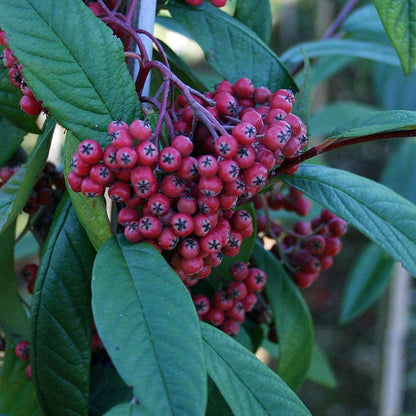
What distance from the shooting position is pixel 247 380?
24.0 inches

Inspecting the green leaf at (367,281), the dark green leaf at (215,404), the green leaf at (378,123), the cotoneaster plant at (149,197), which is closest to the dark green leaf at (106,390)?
the cotoneaster plant at (149,197)

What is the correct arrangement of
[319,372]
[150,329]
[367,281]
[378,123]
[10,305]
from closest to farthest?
[150,329] → [378,123] → [10,305] → [319,372] → [367,281]

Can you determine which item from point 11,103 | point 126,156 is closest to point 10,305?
point 11,103

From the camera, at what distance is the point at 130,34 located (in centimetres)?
67

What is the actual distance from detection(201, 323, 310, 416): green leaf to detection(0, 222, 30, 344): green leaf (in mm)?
383

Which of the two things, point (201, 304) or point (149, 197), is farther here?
point (201, 304)

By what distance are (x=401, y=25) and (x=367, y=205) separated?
23 centimetres

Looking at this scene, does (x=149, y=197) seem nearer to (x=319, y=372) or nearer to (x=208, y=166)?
(x=208, y=166)

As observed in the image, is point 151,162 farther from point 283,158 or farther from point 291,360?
point 291,360

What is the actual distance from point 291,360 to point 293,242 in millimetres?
221

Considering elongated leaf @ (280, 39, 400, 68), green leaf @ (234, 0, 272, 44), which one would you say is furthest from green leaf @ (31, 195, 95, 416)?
elongated leaf @ (280, 39, 400, 68)

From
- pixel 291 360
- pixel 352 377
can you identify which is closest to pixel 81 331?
pixel 291 360

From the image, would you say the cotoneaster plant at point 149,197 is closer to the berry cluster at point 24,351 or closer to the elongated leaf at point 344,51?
the berry cluster at point 24,351

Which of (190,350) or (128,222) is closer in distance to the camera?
(190,350)
